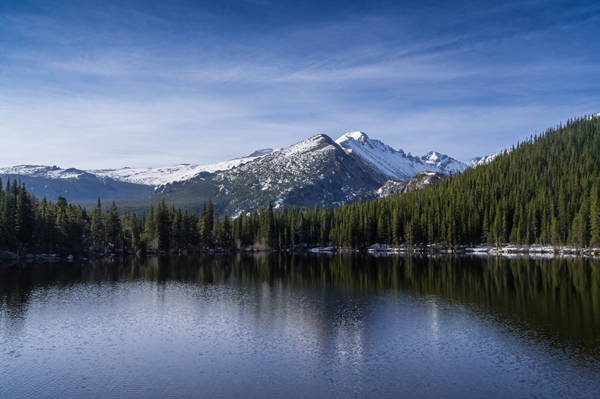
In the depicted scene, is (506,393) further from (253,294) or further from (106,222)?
(106,222)

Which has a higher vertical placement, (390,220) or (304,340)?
(390,220)

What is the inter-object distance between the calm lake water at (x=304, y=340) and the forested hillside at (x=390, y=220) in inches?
2491

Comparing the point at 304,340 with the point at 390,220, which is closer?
the point at 304,340

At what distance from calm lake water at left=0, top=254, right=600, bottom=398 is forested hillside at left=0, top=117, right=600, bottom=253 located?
208 ft

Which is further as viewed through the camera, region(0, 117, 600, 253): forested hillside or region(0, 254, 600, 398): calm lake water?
region(0, 117, 600, 253): forested hillside

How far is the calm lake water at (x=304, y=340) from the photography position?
25266 millimetres

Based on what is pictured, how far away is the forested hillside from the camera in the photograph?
118 metres

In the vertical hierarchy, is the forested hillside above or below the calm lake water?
above

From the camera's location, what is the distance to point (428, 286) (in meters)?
62.0

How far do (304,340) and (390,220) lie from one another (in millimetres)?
124590

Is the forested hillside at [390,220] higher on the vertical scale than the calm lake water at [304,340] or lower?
higher

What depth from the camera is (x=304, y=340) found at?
34469 millimetres

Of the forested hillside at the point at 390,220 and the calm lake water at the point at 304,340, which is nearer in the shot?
the calm lake water at the point at 304,340

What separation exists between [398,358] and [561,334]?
51.1 ft
